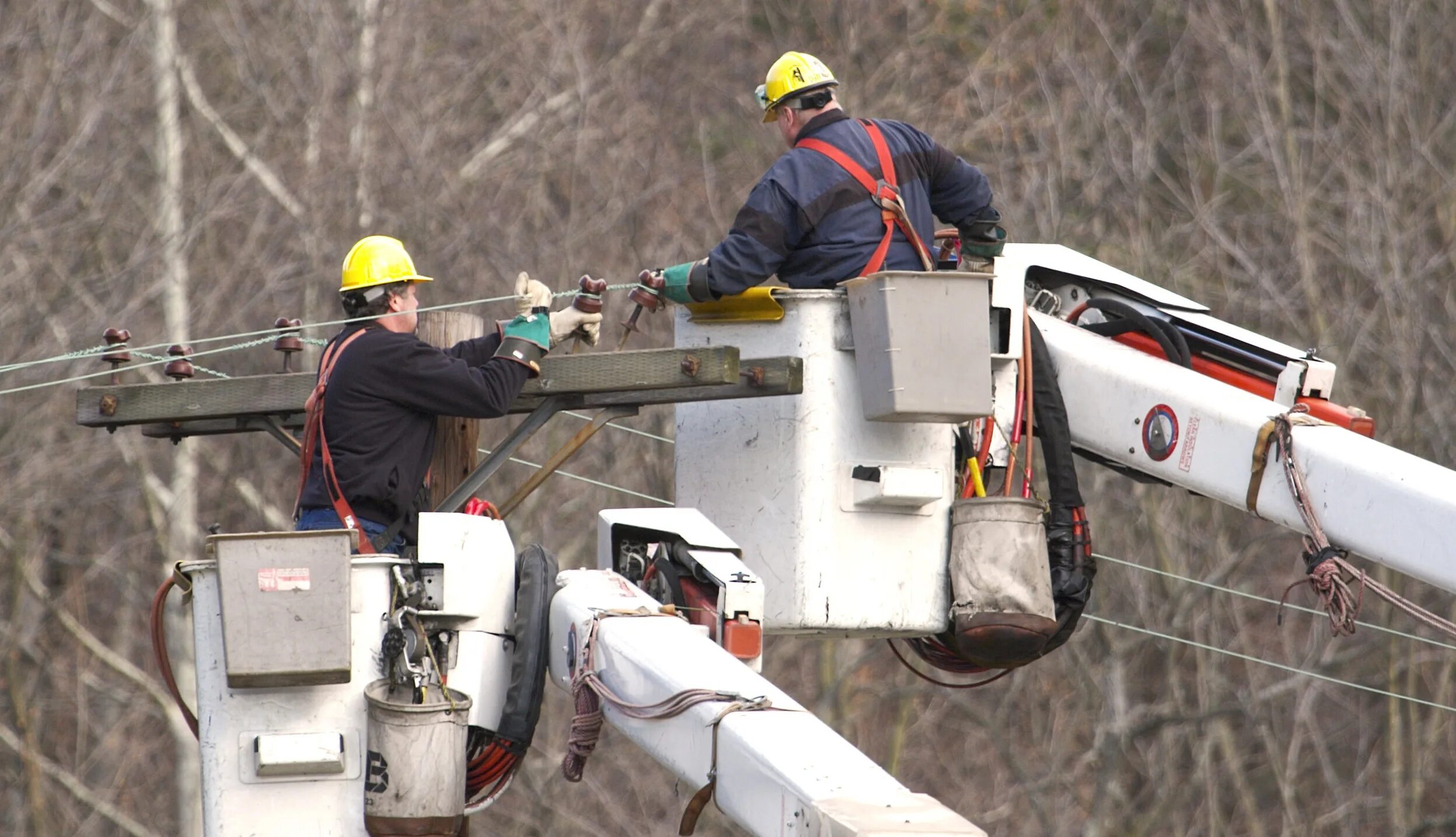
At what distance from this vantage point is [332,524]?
8.61m

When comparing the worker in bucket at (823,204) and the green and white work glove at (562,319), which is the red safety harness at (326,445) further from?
the worker in bucket at (823,204)

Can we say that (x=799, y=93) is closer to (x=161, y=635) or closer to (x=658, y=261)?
(x=161, y=635)

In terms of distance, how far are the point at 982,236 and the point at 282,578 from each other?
292cm

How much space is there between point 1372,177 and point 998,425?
40.9ft

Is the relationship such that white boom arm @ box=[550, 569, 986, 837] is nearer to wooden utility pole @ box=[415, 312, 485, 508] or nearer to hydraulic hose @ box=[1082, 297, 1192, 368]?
wooden utility pole @ box=[415, 312, 485, 508]

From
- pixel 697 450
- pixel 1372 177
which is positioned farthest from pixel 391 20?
pixel 697 450

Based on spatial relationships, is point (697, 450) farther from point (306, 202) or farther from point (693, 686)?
point (306, 202)

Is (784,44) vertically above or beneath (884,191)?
above

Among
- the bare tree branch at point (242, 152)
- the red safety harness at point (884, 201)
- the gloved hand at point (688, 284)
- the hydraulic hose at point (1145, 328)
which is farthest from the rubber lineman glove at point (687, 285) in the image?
the bare tree branch at point (242, 152)

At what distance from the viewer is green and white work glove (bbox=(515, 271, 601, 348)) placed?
338 inches

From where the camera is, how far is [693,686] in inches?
284

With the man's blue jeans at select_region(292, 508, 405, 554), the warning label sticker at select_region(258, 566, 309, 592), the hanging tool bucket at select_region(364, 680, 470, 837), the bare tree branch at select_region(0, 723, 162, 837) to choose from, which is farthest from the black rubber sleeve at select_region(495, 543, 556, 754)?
the bare tree branch at select_region(0, 723, 162, 837)

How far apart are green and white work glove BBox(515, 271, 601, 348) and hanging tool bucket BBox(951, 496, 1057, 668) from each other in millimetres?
1387

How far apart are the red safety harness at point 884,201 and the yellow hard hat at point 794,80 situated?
0.70ft
